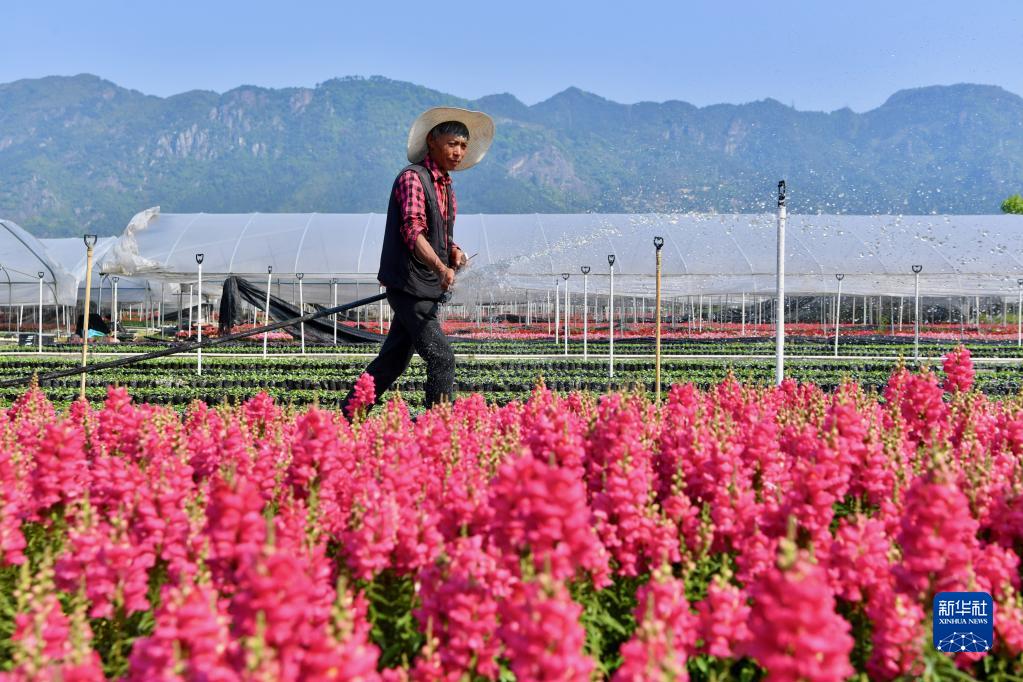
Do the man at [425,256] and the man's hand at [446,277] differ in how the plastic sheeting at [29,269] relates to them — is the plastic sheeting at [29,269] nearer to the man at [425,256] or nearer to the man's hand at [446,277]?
the man at [425,256]

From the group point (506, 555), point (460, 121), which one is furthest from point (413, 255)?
point (506, 555)

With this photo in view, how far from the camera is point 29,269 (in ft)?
104

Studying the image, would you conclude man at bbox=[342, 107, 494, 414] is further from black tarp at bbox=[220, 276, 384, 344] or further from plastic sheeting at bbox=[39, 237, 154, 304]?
plastic sheeting at bbox=[39, 237, 154, 304]

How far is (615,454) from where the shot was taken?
3.03 meters

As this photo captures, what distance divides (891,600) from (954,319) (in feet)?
122

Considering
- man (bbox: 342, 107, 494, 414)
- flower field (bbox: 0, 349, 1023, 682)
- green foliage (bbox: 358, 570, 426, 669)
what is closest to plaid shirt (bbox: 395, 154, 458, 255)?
man (bbox: 342, 107, 494, 414)

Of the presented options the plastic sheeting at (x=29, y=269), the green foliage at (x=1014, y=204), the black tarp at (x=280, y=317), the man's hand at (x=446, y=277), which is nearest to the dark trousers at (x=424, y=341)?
the man's hand at (x=446, y=277)

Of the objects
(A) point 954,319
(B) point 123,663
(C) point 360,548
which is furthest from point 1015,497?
(A) point 954,319

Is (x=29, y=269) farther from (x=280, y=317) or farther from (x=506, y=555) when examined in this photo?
(x=506, y=555)

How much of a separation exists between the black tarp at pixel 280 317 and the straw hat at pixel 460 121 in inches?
673

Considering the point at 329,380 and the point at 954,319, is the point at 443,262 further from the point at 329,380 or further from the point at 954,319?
the point at 954,319

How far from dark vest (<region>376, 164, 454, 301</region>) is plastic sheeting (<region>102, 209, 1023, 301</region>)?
22.3 meters

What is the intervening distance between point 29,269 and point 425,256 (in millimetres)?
30452

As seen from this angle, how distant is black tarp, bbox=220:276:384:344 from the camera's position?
79.4ft
